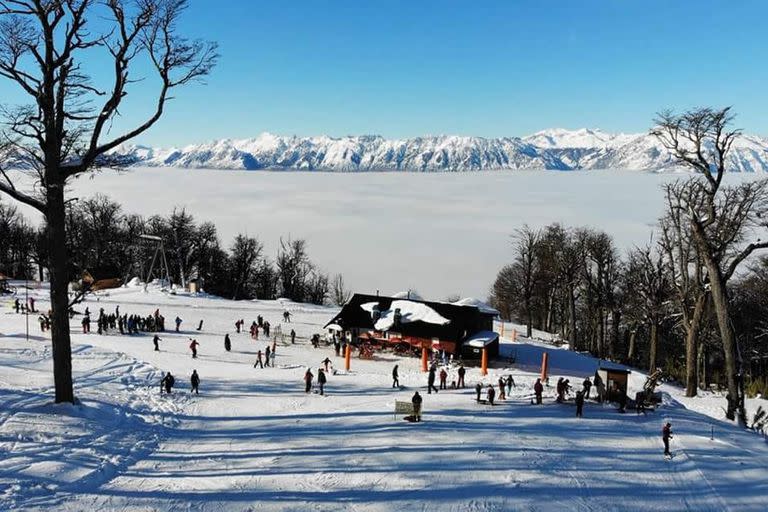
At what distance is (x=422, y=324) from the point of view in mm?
37312

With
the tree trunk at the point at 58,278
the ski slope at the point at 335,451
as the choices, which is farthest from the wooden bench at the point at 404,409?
the tree trunk at the point at 58,278

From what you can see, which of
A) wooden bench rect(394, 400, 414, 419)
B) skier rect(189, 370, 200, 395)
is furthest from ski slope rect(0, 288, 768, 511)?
skier rect(189, 370, 200, 395)

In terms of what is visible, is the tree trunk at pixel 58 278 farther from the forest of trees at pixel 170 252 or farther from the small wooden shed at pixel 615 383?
the forest of trees at pixel 170 252

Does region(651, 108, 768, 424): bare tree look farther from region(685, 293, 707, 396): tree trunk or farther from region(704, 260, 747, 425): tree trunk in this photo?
region(685, 293, 707, 396): tree trunk

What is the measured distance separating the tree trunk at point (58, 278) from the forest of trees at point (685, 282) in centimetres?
2348

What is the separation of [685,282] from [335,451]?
82.0 ft

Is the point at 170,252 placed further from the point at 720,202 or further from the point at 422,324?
the point at 720,202

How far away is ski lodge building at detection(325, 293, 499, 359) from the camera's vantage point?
36250mm

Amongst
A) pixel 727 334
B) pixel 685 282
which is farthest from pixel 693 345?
pixel 727 334

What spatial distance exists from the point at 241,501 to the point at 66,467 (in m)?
4.94

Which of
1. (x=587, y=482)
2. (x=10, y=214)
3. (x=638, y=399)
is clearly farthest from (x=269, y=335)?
(x=10, y=214)

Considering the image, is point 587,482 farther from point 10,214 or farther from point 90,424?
point 10,214

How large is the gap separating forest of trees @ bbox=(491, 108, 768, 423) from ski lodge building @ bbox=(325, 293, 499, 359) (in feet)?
38.8

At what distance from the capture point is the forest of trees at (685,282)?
23.9 meters
